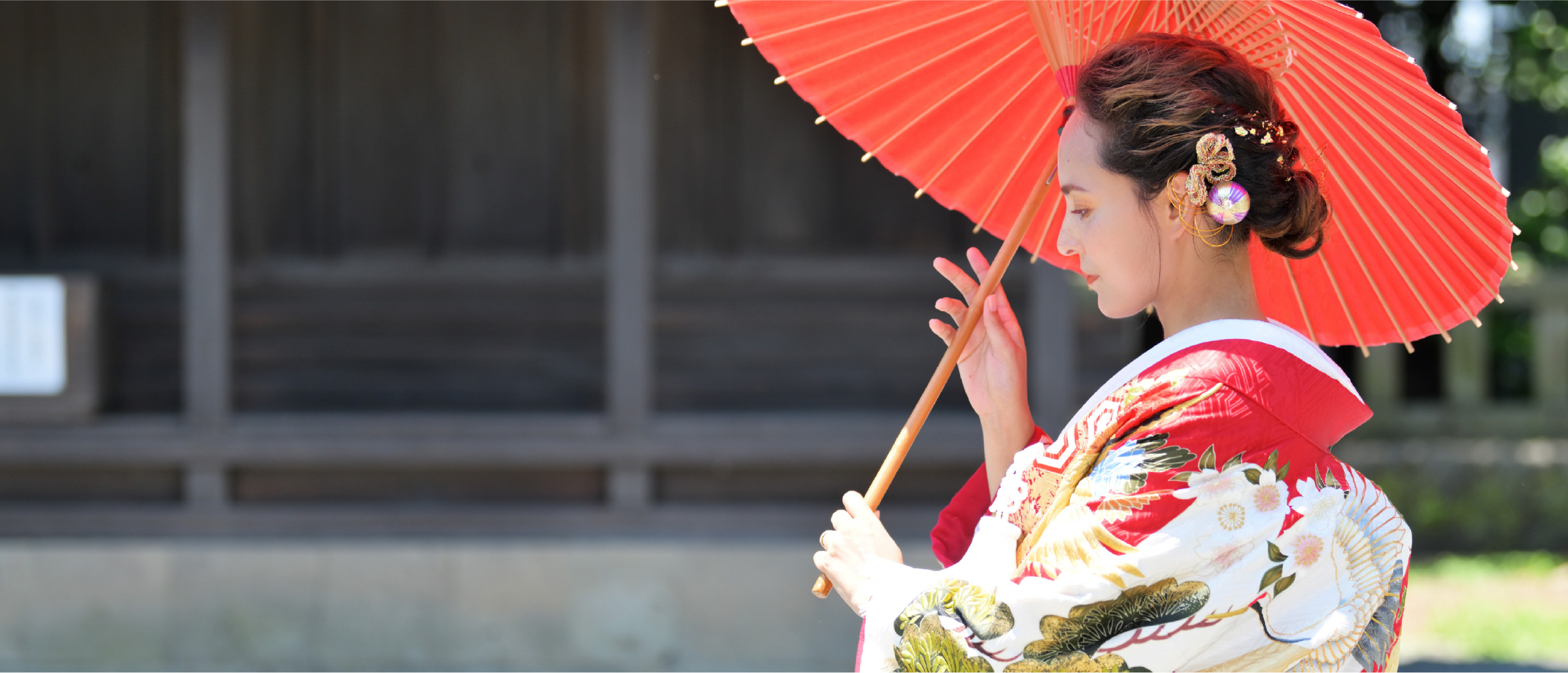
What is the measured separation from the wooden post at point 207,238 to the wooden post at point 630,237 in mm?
1441

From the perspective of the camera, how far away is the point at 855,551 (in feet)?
4.25

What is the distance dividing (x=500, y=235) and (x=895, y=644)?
4192 millimetres

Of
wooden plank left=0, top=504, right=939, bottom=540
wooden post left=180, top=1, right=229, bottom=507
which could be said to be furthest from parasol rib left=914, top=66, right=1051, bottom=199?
wooden post left=180, top=1, right=229, bottom=507

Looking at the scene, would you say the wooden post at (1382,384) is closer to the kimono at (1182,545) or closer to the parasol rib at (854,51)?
the parasol rib at (854,51)

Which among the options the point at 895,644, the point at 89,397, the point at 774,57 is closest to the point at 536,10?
the point at 89,397

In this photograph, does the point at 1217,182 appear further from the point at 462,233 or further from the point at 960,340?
the point at 462,233

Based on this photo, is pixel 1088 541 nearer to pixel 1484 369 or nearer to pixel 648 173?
pixel 648 173

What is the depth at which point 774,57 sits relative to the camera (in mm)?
1702

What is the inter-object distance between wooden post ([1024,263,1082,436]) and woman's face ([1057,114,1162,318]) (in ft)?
9.87

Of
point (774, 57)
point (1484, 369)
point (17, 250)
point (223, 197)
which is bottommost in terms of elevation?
point (1484, 369)

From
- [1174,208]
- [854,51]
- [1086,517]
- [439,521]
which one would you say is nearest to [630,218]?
[439,521]

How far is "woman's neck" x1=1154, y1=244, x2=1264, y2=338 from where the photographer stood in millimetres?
1230

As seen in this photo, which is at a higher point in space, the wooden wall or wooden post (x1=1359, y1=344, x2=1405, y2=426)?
the wooden wall

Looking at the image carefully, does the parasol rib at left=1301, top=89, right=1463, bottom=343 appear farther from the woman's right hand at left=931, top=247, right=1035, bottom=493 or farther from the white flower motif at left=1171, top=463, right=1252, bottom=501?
the white flower motif at left=1171, top=463, right=1252, bottom=501
